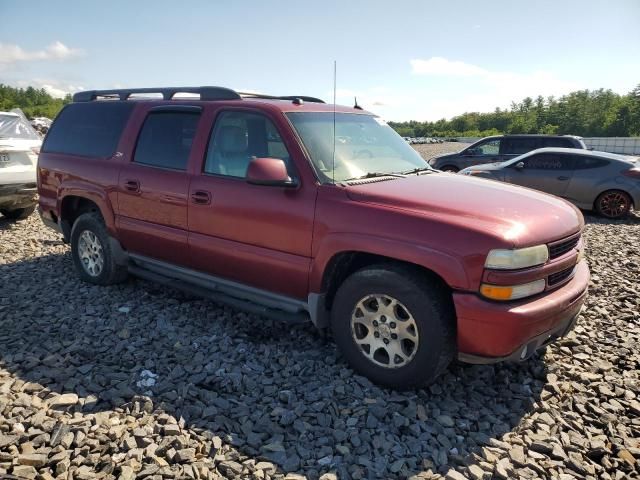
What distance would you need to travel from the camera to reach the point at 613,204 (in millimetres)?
9766

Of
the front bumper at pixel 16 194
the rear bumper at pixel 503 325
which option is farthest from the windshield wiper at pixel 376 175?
the front bumper at pixel 16 194

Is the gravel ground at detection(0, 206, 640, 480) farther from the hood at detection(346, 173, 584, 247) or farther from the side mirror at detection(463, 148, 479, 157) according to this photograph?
the side mirror at detection(463, 148, 479, 157)

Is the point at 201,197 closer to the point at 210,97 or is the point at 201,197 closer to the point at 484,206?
the point at 210,97

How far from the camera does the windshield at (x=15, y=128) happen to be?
7.88 metres

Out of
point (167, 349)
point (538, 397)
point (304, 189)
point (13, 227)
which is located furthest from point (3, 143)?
point (538, 397)

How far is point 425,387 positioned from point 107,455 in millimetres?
1964

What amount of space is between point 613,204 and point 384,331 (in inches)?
339

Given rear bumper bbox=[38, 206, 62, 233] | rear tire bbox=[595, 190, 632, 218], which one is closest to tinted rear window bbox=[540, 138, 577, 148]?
rear tire bbox=[595, 190, 632, 218]

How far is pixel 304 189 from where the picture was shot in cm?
346

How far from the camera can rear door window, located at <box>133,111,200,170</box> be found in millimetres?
4277

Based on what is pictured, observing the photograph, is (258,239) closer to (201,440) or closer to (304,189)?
(304,189)

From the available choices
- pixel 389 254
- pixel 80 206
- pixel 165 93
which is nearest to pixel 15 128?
pixel 80 206

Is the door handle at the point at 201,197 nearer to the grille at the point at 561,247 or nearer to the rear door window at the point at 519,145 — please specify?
the grille at the point at 561,247

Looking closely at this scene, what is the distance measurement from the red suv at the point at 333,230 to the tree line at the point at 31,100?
98.5 meters
